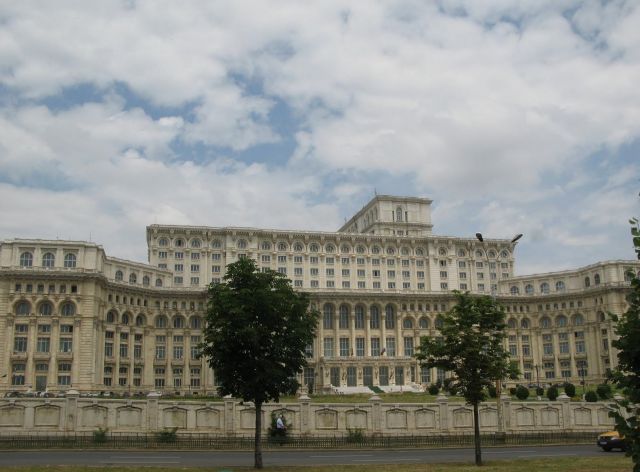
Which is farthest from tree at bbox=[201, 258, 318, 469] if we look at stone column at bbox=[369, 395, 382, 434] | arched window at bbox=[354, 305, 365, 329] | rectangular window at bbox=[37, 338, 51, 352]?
arched window at bbox=[354, 305, 365, 329]

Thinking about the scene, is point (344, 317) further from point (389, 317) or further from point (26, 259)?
point (26, 259)

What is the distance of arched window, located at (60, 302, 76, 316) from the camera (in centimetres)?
10762

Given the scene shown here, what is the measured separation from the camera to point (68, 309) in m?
108

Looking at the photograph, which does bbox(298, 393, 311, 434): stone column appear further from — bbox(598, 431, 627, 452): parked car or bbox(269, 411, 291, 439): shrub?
bbox(598, 431, 627, 452): parked car

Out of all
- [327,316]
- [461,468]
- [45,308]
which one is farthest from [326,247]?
[461,468]

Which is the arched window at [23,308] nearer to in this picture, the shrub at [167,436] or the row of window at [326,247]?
the row of window at [326,247]

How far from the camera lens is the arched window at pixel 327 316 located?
438ft

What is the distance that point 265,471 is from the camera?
31281 millimetres

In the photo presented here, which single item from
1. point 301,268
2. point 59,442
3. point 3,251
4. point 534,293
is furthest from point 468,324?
point 534,293

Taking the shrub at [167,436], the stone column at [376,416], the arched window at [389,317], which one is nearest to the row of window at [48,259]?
the arched window at [389,317]

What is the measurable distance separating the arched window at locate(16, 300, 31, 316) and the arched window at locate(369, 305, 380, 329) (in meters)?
65.3

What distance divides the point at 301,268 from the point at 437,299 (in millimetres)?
29807

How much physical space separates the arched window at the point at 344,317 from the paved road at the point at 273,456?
89985 millimetres

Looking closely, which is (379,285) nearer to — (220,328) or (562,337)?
(562,337)
